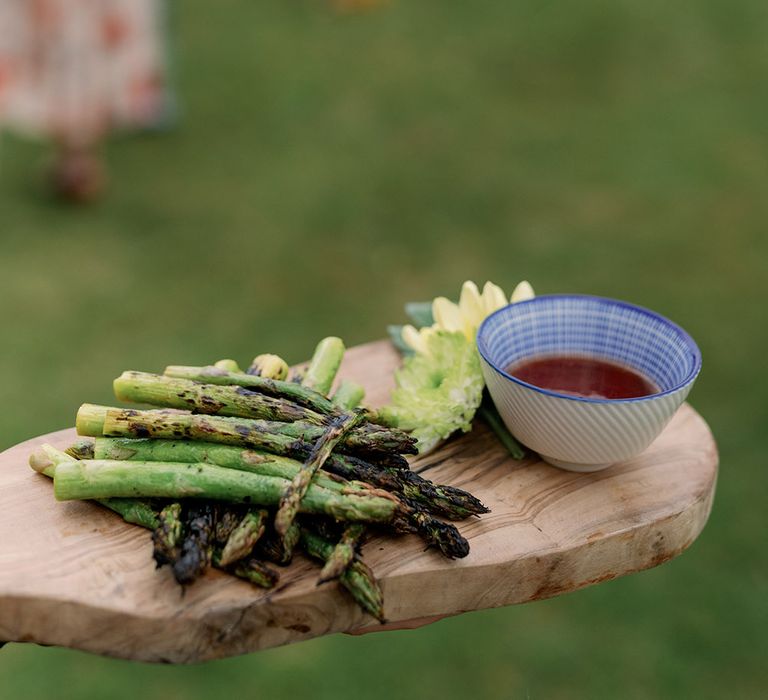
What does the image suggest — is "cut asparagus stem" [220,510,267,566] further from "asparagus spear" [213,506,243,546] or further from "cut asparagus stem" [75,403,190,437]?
"cut asparagus stem" [75,403,190,437]

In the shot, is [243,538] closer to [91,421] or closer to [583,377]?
[91,421]

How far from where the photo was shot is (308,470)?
5.92ft

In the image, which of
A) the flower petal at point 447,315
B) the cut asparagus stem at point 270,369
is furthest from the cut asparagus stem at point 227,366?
the flower petal at point 447,315

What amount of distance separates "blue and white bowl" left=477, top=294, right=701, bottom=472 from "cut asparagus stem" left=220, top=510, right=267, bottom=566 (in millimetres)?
581

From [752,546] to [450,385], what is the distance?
2376 millimetres

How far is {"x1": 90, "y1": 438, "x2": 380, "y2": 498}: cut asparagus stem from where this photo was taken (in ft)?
5.98

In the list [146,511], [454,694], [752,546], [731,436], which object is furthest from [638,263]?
[146,511]

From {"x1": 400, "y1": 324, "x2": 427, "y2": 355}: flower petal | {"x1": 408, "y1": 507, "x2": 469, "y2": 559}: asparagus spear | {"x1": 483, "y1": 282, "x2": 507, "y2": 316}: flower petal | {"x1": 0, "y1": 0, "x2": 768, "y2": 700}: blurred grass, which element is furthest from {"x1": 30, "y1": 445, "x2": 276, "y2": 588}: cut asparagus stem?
{"x1": 0, "y1": 0, "x2": 768, "y2": 700}: blurred grass

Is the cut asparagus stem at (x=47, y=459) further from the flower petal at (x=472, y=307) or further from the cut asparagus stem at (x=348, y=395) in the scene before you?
the flower petal at (x=472, y=307)

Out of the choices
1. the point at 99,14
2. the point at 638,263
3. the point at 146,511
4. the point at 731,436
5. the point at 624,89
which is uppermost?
the point at 99,14

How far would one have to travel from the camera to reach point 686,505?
79.3 inches

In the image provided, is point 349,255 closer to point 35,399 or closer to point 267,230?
point 267,230

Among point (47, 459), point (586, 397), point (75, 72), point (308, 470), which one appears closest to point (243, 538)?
point (308, 470)

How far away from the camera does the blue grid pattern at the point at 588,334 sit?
2.15 metres
